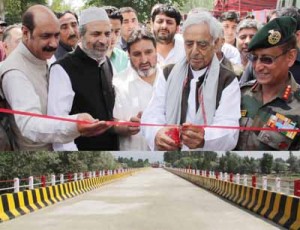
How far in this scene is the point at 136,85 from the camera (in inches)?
202

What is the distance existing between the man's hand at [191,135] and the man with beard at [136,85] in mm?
322

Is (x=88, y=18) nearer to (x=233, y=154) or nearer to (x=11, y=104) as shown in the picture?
(x=11, y=104)

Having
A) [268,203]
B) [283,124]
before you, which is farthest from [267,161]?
[268,203]

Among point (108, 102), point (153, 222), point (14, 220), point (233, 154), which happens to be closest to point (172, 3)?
point (108, 102)

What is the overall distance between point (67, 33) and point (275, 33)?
62.0 inches

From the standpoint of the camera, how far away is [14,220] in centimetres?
816

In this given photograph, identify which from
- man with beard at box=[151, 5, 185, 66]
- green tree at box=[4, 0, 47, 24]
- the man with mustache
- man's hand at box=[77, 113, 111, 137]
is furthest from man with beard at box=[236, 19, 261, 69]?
green tree at box=[4, 0, 47, 24]

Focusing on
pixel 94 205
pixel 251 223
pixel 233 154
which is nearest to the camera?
pixel 233 154

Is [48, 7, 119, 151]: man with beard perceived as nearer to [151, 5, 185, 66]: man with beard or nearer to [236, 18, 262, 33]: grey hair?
[151, 5, 185, 66]: man with beard

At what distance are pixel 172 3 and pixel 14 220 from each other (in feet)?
14.0

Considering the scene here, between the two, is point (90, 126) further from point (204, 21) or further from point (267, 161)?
point (267, 161)

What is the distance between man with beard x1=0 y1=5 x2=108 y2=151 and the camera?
16.1 ft

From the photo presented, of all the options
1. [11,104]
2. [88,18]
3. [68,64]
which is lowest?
[11,104]

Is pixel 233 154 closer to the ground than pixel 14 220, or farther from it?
farther from it
